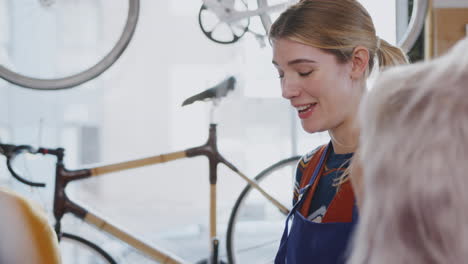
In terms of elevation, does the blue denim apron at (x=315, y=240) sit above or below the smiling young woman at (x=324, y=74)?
below

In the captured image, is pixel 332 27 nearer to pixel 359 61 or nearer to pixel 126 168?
pixel 359 61

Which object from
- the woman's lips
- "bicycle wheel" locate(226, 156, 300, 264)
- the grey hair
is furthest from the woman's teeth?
"bicycle wheel" locate(226, 156, 300, 264)

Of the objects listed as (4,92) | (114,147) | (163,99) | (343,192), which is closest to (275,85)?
(163,99)

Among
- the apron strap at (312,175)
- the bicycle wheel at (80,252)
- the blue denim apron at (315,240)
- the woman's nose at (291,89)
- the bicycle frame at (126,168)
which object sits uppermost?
the woman's nose at (291,89)

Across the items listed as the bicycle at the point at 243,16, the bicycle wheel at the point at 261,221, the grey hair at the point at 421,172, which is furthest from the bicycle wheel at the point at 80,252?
the grey hair at the point at 421,172

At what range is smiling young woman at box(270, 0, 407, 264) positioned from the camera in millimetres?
1062

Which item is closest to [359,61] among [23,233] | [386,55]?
[386,55]

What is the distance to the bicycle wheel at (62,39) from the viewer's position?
6.09ft

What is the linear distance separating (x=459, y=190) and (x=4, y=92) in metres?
2.06

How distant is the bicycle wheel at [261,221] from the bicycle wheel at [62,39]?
818 mm

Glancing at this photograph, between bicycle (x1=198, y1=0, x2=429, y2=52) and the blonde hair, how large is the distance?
2.33 ft

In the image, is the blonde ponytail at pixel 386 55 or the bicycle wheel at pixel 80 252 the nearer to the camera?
the blonde ponytail at pixel 386 55

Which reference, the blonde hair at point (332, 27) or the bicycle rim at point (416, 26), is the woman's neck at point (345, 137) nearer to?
the blonde hair at point (332, 27)

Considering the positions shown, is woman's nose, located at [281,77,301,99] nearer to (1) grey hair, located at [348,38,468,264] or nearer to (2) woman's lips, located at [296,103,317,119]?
(2) woman's lips, located at [296,103,317,119]
